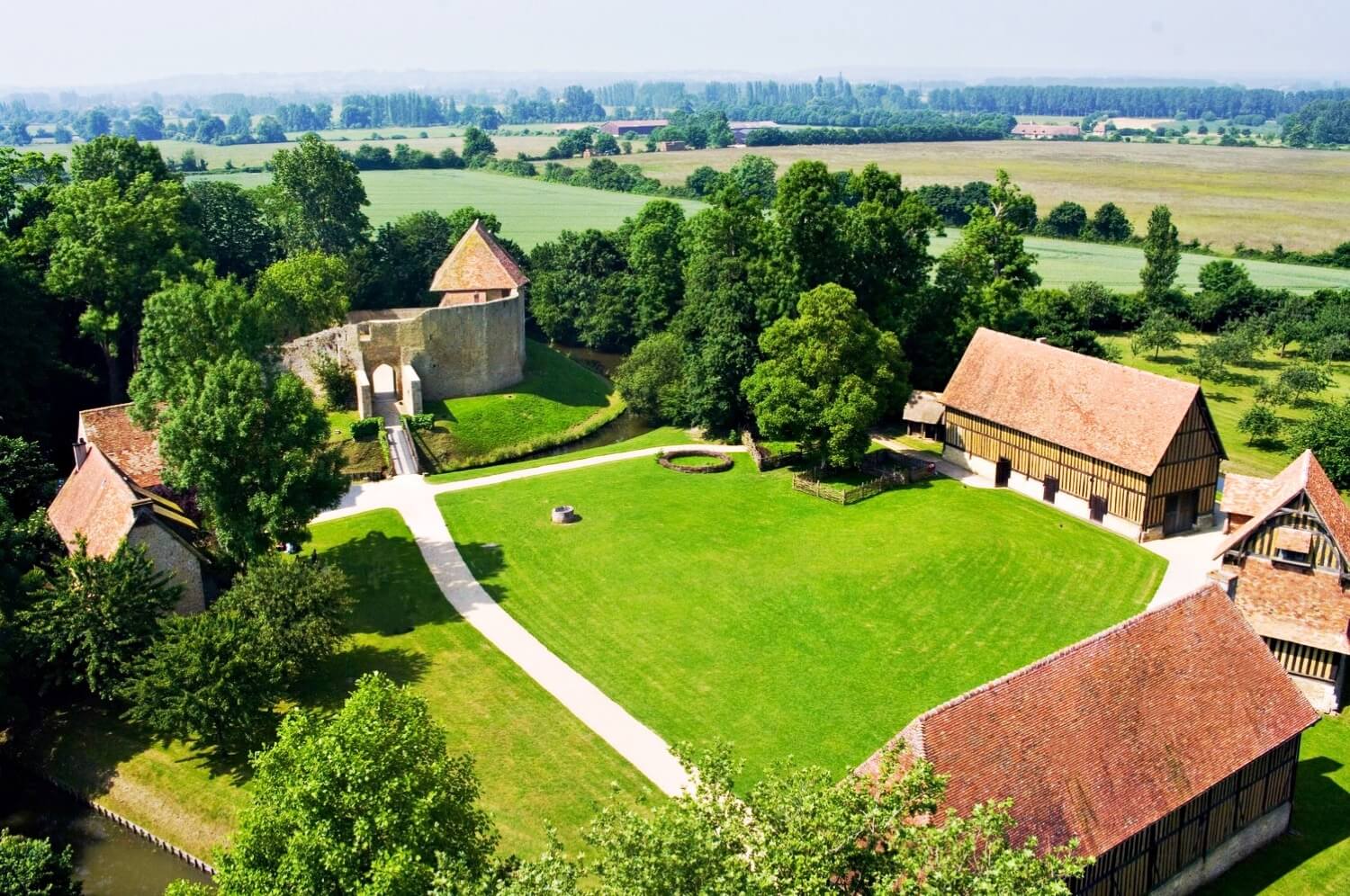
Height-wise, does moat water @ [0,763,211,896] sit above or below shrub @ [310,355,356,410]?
below

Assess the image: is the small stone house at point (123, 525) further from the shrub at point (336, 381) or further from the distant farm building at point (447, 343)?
the shrub at point (336, 381)

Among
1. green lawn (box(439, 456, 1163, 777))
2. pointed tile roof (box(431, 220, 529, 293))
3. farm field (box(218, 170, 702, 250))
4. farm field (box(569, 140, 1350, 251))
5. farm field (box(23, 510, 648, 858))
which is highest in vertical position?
farm field (box(569, 140, 1350, 251))

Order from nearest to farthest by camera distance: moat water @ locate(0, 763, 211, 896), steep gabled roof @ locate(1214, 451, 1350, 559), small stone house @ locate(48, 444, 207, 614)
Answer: moat water @ locate(0, 763, 211, 896) < steep gabled roof @ locate(1214, 451, 1350, 559) < small stone house @ locate(48, 444, 207, 614)

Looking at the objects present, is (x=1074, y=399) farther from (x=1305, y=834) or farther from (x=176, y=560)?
(x=176, y=560)

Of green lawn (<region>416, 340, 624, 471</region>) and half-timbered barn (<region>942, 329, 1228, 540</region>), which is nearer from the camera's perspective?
half-timbered barn (<region>942, 329, 1228, 540</region>)

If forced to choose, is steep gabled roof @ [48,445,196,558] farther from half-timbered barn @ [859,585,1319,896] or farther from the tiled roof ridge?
half-timbered barn @ [859,585,1319,896]

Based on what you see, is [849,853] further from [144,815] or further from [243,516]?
[243,516]

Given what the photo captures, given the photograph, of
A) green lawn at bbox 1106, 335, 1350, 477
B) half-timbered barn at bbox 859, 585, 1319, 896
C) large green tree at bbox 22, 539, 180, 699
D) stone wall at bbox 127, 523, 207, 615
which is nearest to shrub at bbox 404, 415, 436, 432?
stone wall at bbox 127, 523, 207, 615

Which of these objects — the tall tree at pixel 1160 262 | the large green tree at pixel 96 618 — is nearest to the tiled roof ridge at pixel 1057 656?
the large green tree at pixel 96 618
